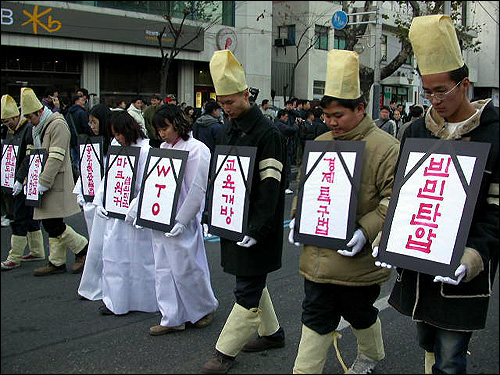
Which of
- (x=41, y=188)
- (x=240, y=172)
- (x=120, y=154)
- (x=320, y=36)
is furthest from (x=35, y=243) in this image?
(x=320, y=36)

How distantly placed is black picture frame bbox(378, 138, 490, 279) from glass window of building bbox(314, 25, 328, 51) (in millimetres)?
9607

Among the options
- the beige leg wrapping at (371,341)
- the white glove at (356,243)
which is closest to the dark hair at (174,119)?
the white glove at (356,243)

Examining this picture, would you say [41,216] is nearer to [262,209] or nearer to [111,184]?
[111,184]

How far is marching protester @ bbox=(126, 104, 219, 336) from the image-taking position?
3840 mm

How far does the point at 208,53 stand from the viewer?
2059 cm

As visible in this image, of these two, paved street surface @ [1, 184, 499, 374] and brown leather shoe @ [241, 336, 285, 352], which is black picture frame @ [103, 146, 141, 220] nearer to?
paved street surface @ [1, 184, 499, 374]

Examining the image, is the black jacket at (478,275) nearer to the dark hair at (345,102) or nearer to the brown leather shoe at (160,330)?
the dark hair at (345,102)

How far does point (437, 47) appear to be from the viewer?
2348 millimetres

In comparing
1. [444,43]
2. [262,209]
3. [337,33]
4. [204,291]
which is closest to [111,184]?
[204,291]

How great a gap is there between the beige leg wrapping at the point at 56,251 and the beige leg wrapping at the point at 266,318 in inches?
108

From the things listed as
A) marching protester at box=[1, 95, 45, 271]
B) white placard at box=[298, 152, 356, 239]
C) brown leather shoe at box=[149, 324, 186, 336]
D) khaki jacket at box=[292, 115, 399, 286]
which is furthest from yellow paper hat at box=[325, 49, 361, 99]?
marching protester at box=[1, 95, 45, 271]

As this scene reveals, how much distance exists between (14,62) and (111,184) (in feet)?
46.5

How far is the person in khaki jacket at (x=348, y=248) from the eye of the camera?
2670mm

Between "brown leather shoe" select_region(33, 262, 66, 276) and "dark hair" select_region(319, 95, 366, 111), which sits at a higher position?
"dark hair" select_region(319, 95, 366, 111)
